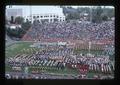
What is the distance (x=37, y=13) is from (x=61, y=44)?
0.42 metres

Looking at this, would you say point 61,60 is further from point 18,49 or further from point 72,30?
point 18,49

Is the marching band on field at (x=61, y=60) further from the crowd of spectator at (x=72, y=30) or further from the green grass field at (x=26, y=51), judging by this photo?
the crowd of spectator at (x=72, y=30)

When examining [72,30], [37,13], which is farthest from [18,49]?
[72,30]

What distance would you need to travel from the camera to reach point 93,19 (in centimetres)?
280

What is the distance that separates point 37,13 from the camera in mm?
2789

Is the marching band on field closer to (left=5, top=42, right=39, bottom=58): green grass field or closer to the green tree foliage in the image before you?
(left=5, top=42, right=39, bottom=58): green grass field

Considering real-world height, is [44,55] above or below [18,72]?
above

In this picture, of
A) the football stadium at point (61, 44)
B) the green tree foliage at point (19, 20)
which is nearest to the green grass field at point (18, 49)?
the football stadium at point (61, 44)

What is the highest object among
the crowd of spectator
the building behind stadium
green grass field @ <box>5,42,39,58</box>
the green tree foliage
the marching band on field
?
A: the building behind stadium

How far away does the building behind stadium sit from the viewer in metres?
2.77

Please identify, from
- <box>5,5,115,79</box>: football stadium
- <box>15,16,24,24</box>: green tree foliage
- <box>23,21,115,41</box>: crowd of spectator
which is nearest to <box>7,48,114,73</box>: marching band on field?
<box>5,5,115,79</box>: football stadium
